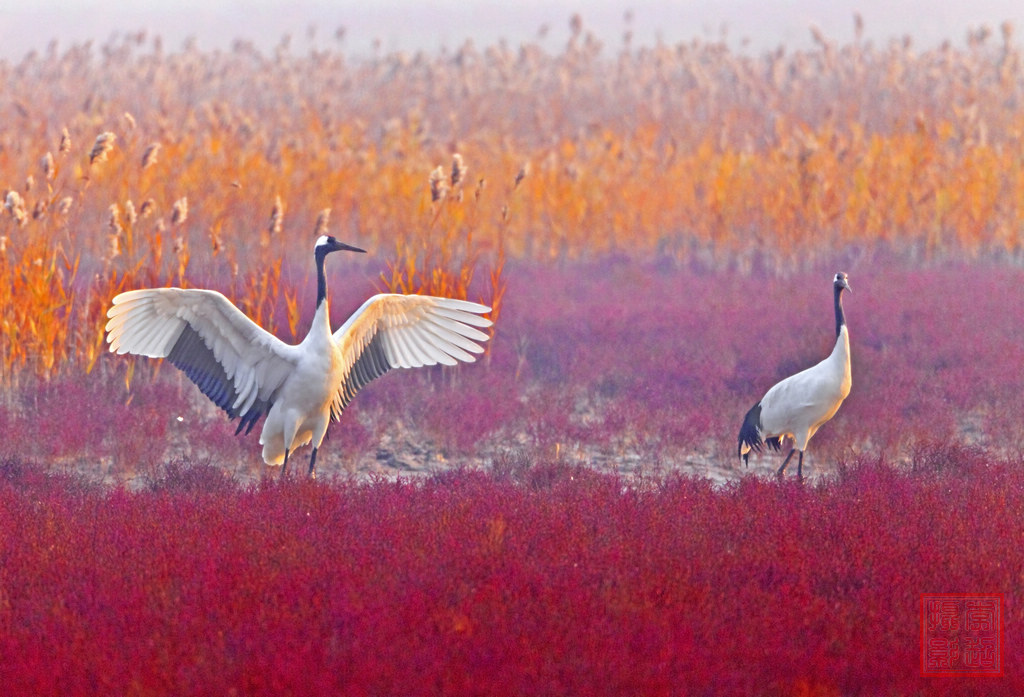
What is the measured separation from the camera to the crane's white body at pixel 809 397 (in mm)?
7012

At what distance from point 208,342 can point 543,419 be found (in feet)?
8.62

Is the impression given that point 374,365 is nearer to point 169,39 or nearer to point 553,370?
point 553,370

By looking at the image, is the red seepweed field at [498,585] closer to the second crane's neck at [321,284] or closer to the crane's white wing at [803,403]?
the crane's white wing at [803,403]

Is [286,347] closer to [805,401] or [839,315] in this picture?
[805,401]

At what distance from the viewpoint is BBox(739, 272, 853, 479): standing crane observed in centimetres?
702

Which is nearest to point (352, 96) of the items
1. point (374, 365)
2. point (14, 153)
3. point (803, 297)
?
point (14, 153)

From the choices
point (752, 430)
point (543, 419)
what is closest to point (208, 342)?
point (543, 419)

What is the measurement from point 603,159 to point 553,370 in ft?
18.3

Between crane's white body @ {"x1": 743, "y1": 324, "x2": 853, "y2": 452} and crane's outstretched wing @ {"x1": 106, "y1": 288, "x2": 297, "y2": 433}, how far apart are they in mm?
2676

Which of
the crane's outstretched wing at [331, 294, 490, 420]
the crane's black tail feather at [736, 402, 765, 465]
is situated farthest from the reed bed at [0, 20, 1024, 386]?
the crane's black tail feather at [736, 402, 765, 465]

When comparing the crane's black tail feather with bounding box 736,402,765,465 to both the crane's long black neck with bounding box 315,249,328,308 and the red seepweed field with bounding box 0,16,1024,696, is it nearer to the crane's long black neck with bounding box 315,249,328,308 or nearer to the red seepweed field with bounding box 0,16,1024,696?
the red seepweed field with bounding box 0,16,1024,696

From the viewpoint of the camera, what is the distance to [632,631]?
4172mm

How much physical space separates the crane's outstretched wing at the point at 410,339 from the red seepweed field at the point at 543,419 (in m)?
0.66

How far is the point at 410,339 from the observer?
23.9 feet
